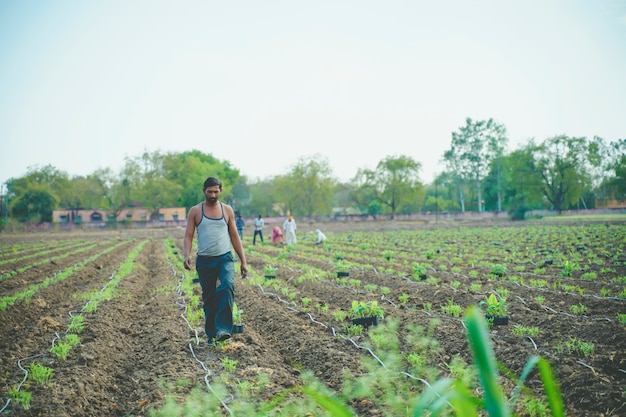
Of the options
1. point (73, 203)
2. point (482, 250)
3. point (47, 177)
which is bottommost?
point (482, 250)

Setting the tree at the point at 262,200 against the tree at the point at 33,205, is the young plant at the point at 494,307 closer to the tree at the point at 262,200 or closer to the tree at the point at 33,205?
the tree at the point at 33,205

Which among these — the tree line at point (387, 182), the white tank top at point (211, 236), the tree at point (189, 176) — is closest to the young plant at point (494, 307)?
the white tank top at point (211, 236)

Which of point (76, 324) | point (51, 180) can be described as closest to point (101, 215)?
point (51, 180)

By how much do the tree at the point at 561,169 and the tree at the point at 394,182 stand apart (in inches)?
692

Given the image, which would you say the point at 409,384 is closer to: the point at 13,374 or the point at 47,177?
the point at 13,374

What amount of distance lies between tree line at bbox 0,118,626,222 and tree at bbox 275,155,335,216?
167 mm

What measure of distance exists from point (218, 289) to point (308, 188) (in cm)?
7125

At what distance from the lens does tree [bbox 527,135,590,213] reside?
63375mm

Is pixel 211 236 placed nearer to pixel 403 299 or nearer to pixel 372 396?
pixel 372 396

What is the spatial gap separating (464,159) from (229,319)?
70.3 metres

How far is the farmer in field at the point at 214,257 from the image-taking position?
5902mm

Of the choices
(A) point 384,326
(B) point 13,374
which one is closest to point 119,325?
(B) point 13,374

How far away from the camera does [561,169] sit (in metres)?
64.1

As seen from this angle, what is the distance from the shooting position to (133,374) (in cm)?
540
